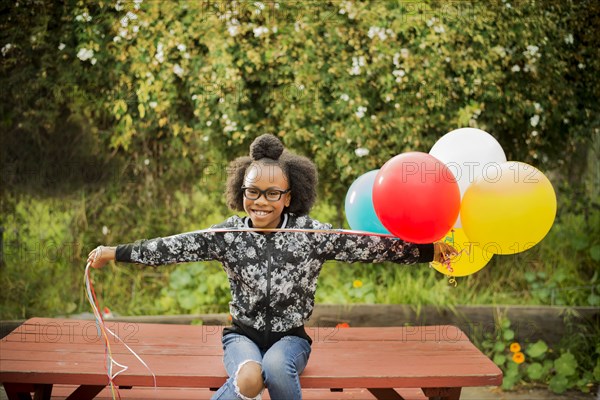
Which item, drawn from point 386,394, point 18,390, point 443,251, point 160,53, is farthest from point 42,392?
point 160,53

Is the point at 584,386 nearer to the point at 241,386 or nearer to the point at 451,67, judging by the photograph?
the point at 451,67

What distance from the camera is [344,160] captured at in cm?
477

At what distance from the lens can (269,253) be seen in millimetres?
3031

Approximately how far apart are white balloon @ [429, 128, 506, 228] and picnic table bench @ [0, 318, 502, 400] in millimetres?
629

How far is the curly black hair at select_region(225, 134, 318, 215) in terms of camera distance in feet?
10.1

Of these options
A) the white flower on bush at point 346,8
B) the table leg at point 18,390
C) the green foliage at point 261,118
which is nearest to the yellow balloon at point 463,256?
the green foliage at point 261,118

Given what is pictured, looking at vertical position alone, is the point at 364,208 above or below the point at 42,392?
above

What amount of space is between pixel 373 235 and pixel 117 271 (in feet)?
8.64

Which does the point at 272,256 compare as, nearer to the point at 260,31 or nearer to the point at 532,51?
the point at 260,31

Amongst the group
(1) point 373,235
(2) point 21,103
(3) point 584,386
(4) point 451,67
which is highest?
(4) point 451,67


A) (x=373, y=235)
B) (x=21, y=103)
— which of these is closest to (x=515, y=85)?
(x=373, y=235)

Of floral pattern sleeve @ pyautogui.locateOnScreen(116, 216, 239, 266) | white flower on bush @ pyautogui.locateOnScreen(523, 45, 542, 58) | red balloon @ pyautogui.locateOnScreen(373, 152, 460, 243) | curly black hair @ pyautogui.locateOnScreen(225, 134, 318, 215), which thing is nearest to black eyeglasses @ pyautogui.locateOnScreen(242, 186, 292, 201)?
curly black hair @ pyautogui.locateOnScreen(225, 134, 318, 215)

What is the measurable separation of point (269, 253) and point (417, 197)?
27.4 inches

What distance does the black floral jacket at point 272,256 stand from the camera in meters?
3.01
